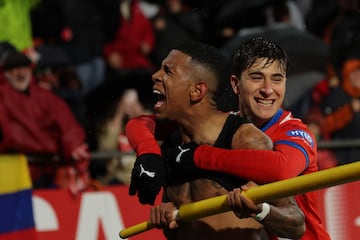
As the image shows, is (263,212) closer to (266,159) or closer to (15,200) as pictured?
(266,159)

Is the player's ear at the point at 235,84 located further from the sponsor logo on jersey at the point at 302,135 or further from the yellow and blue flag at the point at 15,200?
the yellow and blue flag at the point at 15,200

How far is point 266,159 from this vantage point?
574cm

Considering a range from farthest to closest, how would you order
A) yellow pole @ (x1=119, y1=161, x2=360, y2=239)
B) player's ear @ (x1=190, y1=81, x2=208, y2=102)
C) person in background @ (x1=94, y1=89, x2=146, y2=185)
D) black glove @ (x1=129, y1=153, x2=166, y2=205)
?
person in background @ (x1=94, y1=89, x2=146, y2=185) → player's ear @ (x1=190, y1=81, x2=208, y2=102) → black glove @ (x1=129, y1=153, x2=166, y2=205) → yellow pole @ (x1=119, y1=161, x2=360, y2=239)

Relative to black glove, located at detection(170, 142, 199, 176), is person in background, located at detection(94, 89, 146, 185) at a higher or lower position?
higher

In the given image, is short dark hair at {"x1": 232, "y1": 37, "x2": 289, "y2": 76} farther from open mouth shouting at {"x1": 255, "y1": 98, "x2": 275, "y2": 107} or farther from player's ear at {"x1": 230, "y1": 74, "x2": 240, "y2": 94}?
open mouth shouting at {"x1": 255, "y1": 98, "x2": 275, "y2": 107}

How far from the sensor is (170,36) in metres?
12.2

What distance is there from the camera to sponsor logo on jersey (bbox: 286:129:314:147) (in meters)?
6.00

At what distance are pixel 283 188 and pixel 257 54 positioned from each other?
977 millimetres

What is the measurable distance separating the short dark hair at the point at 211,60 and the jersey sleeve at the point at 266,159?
0.38 m

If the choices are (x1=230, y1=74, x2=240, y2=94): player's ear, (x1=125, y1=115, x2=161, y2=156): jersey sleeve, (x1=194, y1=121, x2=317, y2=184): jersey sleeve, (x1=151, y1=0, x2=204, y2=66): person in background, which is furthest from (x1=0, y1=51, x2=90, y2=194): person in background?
(x1=194, y1=121, x2=317, y2=184): jersey sleeve

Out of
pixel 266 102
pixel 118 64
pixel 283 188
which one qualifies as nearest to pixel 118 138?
pixel 118 64

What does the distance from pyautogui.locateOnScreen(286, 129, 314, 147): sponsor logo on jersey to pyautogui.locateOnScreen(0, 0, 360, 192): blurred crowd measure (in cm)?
391

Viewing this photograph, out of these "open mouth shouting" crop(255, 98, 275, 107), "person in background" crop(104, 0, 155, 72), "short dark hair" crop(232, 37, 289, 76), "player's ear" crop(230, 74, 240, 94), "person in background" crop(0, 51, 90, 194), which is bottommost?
"open mouth shouting" crop(255, 98, 275, 107)

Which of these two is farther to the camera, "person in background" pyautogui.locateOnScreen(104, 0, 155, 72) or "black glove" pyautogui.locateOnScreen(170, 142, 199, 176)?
"person in background" pyautogui.locateOnScreen(104, 0, 155, 72)
